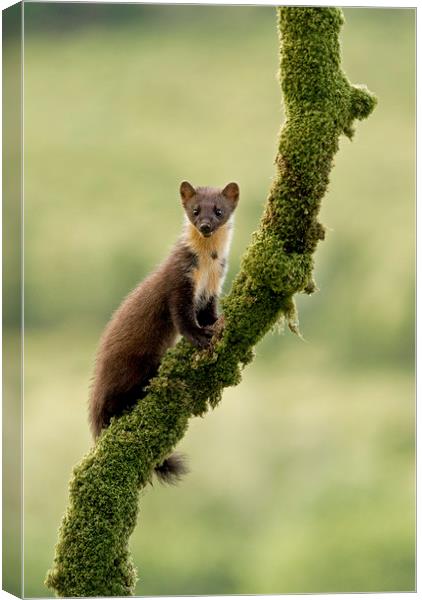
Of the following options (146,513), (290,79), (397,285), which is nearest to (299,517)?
(146,513)

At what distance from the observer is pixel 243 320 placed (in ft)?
24.6

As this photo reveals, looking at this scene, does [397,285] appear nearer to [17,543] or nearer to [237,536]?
[237,536]

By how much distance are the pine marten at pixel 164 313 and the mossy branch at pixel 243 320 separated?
51 cm

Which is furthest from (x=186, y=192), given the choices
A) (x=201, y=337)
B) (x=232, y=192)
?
(x=201, y=337)

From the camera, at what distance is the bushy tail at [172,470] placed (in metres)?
8.50

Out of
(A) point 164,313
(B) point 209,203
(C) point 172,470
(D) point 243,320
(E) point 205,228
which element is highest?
(B) point 209,203

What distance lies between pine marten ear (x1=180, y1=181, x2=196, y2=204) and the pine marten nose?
0.45 metres

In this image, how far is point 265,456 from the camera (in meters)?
12.3

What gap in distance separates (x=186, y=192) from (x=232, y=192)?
1.16ft

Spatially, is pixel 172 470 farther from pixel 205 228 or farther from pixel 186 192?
pixel 186 192

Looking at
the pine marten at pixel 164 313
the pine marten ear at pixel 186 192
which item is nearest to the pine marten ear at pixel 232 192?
the pine marten at pixel 164 313

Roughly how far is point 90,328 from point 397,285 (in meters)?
3.29

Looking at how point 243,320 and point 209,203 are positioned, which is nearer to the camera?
point 243,320

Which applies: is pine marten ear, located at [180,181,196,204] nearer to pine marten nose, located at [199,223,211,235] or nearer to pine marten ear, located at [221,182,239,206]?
pine marten ear, located at [221,182,239,206]
